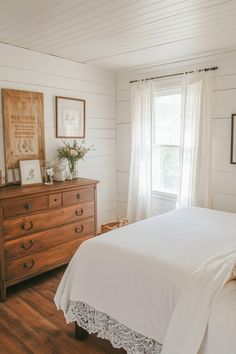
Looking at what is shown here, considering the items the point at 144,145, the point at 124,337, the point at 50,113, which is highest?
the point at 50,113

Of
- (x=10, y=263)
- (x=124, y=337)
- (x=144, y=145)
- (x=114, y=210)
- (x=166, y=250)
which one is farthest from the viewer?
(x=114, y=210)

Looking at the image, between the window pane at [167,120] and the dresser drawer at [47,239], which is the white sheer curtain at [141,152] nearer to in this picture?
the window pane at [167,120]

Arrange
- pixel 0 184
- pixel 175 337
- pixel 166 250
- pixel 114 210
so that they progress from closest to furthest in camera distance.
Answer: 1. pixel 175 337
2. pixel 166 250
3. pixel 0 184
4. pixel 114 210

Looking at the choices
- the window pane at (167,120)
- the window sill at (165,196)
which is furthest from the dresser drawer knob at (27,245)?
the window pane at (167,120)

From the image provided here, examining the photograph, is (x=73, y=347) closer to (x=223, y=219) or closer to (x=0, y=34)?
(x=223, y=219)

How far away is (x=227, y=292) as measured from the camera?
146 cm

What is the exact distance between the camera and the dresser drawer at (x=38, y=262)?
8.83 feet

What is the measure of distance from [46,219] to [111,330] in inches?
55.3

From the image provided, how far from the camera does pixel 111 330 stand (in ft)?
5.95

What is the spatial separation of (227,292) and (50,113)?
109 inches

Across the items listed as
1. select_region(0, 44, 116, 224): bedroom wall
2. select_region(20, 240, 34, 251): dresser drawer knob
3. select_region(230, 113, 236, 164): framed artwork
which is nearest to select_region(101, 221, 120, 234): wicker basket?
select_region(0, 44, 116, 224): bedroom wall

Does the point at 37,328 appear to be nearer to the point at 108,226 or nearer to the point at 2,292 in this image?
the point at 2,292

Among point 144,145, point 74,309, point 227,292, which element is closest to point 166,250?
point 227,292

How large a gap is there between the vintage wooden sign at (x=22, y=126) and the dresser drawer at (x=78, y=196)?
0.61m
